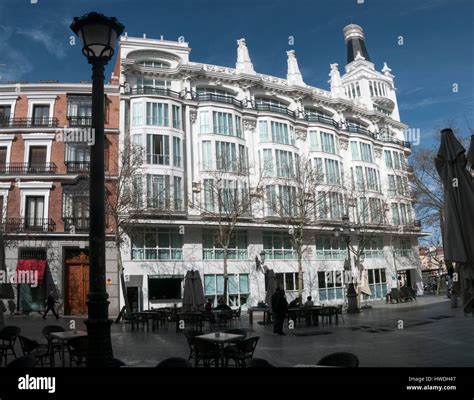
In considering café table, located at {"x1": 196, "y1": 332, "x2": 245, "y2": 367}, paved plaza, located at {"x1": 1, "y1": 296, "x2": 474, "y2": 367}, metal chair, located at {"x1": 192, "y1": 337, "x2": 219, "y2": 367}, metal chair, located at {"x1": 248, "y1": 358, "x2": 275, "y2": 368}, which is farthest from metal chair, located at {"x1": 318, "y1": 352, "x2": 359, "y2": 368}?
metal chair, located at {"x1": 192, "y1": 337, "x2": 219, "y2": 367}

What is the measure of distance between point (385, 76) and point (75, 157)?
11.7 metres

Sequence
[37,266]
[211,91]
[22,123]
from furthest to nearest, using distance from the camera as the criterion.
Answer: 1. [211,91]
2. [22,123]
3. [37,266]

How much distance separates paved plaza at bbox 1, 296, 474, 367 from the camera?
7715mm

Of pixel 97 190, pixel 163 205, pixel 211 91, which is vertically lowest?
pixel 97 190

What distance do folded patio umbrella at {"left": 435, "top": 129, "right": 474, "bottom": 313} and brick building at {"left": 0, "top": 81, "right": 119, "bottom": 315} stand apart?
9.19 metres

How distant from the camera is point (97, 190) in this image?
473 cm

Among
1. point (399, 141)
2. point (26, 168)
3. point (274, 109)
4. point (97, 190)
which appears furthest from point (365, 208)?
point (97, 190)

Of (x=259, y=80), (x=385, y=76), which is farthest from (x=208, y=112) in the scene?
(x=385, y=76)

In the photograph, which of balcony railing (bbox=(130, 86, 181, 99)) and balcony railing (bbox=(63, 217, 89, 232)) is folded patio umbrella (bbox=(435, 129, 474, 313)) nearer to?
balcony railing (bbox=(63, 217, 89, 232))

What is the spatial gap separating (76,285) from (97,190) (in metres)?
9.49

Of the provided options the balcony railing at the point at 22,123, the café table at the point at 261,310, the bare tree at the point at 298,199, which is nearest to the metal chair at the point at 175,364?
the balcony railing at the point at 22,123

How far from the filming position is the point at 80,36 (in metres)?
5.02

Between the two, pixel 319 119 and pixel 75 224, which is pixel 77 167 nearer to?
pixel 75 224

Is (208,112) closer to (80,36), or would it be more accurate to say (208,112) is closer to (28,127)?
(28,127)
